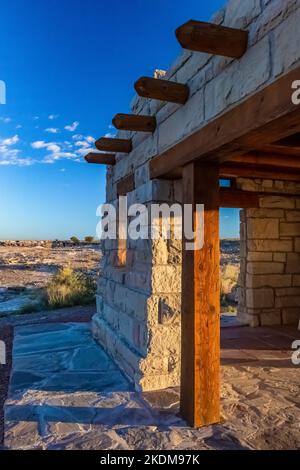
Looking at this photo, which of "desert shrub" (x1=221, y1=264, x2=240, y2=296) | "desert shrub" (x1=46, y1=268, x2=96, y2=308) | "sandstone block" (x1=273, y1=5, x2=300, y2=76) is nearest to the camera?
"sandstone block" (x1=273, y1=5, x2=300, y2=76)

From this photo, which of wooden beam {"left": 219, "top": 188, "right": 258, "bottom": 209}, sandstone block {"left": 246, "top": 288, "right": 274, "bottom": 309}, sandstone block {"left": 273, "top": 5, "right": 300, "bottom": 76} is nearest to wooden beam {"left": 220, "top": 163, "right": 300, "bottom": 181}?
wooden beam {"left": 219, "top": 188, "right": 258, "bottom": 209}

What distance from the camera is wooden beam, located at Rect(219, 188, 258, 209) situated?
5.82 m

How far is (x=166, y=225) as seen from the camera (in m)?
3.74

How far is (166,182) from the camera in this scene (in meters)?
3.78

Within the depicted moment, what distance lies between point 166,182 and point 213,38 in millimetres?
1693

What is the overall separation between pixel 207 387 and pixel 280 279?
3.83 metres

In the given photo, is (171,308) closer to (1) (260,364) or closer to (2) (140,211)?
(2) (140,211)

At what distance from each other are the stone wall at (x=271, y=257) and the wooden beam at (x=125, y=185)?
7.02 ft

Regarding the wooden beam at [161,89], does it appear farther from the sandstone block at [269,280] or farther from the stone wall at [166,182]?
the sandstone block at [269,280]

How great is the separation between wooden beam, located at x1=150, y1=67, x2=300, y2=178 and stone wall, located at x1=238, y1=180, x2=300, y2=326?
11.2ft

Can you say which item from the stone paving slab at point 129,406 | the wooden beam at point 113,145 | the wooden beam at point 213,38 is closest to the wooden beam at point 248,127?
the wooden beam at point 213,38

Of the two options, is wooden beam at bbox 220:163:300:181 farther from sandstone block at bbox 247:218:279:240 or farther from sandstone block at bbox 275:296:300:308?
sandstone block at bbox 275:296:300:308

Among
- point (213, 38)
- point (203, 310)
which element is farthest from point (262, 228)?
Answer: point (213, 38)
